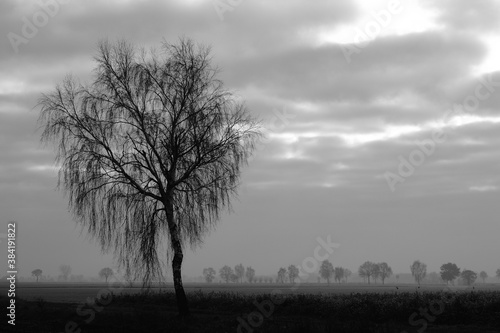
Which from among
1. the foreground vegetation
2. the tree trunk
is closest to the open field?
the foreground vegetation

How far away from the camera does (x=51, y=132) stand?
28188mm

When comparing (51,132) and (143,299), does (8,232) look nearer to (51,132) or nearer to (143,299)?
(51,132)

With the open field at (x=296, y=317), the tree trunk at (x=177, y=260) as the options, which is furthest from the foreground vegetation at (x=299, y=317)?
the tree trunk at (x=177, y=260)

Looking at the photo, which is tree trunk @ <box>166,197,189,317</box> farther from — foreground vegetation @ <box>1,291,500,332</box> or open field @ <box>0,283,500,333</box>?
open field @ <box>0,283,500,333</box>

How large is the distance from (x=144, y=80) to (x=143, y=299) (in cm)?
1656

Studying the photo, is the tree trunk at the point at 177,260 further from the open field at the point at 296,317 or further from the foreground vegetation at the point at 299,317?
the open field at the point at 296,317

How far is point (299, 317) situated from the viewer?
90.8 ft

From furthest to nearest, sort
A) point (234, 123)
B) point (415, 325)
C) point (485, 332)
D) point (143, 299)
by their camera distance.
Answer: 1. point (143, 299)
2. point (234, 123)
3. point (415, 325)
4. point (485, 332)

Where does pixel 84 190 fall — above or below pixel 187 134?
below

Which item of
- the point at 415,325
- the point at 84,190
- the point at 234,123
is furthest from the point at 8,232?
the point at 415,325

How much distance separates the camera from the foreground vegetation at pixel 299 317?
2344cm

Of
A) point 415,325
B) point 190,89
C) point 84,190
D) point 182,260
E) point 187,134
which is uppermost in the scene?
point 190,89

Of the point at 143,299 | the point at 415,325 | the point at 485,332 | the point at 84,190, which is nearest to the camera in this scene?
the point at 485,332

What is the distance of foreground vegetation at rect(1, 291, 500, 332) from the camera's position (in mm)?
23438
